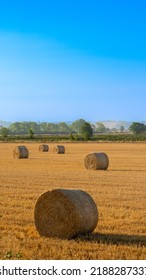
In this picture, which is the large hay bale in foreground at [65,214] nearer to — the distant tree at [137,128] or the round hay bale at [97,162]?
the round hay bale at [97,162]

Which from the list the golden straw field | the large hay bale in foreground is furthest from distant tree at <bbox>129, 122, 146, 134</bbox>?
the large hay bale in foreground

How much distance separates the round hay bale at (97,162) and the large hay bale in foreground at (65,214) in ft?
57.8

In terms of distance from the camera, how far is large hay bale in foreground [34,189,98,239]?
11.3m

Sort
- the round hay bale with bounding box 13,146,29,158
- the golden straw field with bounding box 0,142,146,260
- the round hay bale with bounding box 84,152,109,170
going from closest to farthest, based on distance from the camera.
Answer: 1. the golden straw field with bounding box 0,142,146,260
2. the round hay bale with bounding box 84,152,109,170
3. the round hay bale with bounding box 13,146,29,158

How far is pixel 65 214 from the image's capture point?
11461 millimetres

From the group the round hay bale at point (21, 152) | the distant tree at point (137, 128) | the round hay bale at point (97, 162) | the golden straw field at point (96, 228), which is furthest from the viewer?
the distant tree at point (137, 128)

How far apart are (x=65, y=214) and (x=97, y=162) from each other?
60.0 feet

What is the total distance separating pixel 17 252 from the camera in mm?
10203

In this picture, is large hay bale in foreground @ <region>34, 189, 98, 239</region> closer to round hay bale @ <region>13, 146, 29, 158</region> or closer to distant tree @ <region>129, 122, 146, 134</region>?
round hay bale @ <region>13, 146, 29, 158</region>

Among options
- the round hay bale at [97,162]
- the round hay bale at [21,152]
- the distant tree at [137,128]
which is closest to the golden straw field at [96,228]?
the round hay bale at [97,162]

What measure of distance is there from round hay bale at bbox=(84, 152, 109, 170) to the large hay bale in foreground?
17.6 metres

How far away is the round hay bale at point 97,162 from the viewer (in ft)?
97.6
